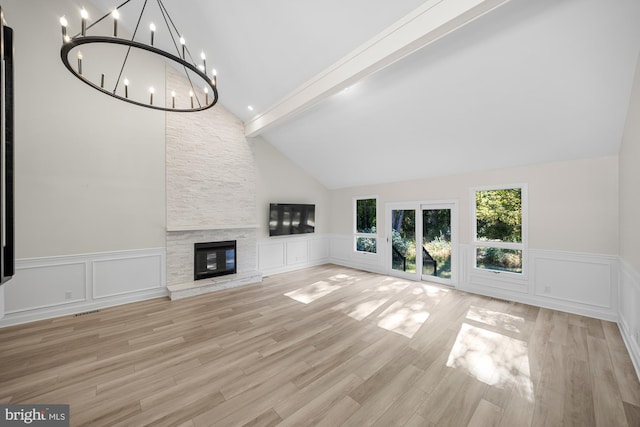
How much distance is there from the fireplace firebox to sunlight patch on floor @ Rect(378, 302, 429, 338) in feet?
11.1

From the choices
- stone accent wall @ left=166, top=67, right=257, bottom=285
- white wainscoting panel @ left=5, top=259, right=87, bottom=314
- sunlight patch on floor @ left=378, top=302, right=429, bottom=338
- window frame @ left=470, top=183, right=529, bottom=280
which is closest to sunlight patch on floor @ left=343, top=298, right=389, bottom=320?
sunlight patch on floor @ left=378, top=302, right=429, bottom=338

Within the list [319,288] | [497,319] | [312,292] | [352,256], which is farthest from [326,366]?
[352,256]

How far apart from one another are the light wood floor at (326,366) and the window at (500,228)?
805mm

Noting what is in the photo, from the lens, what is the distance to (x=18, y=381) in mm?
2385

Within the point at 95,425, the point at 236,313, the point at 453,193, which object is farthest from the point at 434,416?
the point at 453,193

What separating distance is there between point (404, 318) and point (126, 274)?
15.0 ft

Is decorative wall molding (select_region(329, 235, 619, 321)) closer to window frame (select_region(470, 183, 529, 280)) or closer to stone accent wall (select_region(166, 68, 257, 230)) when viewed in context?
window frame (select_region(470, 183, 529, 280))

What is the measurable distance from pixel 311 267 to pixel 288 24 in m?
5.43

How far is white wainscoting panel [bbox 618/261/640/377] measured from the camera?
255 cm

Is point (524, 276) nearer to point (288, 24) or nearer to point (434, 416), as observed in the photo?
point (434, 416)

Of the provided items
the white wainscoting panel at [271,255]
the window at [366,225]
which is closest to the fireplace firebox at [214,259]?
the white wainscoting panel at [271,255]

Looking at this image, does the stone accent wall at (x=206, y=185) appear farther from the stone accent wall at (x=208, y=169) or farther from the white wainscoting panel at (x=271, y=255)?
the white wainscoting panel at (x=271, y=255)

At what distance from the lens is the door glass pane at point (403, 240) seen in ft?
19.1

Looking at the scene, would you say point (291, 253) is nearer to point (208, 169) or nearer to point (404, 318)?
point (208, 169)
